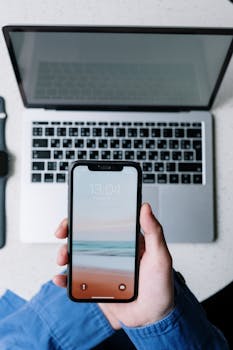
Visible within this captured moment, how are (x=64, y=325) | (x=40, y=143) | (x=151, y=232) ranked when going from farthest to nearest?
(x=40, y=143) → (x=64, y=325) → (x=151, y=232)

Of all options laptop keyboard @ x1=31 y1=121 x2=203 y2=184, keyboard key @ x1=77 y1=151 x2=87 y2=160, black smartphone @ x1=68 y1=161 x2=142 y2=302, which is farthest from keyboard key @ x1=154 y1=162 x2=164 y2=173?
black smartphone @ x1=68 y1=161 x2=142 y2=302

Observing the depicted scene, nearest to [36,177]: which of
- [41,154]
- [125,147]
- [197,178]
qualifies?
[41,154]

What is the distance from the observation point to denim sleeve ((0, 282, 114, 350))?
0.74m

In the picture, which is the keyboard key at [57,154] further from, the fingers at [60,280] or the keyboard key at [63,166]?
the fingers at [60,280]

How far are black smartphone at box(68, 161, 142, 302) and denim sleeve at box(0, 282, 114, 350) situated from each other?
100 mm

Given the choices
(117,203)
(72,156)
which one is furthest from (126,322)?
(72,156)

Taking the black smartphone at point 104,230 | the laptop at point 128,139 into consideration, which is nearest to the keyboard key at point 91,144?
the laptop at point 128,139

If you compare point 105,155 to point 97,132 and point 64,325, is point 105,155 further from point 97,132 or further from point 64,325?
point 64,325

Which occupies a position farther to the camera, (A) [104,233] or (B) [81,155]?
(B) [81,155]

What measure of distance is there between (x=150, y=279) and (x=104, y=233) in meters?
0.09

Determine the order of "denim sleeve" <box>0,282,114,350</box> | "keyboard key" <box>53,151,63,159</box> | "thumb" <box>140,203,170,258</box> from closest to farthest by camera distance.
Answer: "thumb" <box>140,203,170,258</box>, "denim sleeve" <box>0,282,114,350</box>, "keyboard key" <box>53,151,63,159</box>

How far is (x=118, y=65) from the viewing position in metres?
0.77

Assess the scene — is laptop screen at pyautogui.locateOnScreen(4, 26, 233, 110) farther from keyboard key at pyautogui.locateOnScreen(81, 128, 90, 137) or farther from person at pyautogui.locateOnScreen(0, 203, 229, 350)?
person at pyautogui.locateOnScreen(0, 203, 229, 350)

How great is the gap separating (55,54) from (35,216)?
0.25 m
